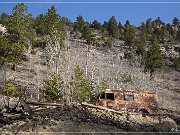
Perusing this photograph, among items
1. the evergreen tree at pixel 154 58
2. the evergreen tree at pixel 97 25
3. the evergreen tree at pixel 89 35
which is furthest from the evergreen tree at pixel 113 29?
the evergreen tree at pixel 154 58

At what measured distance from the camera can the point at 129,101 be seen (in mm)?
28062

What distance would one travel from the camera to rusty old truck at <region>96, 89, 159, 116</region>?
26936mm

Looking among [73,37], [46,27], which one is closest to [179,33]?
[73,37]

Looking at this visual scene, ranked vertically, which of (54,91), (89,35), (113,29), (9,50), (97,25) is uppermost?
(97,25)

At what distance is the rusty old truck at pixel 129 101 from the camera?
88.4 feet

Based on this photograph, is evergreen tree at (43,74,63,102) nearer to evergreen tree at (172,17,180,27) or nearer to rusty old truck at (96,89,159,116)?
rusty old truck at (96,89,159,116)

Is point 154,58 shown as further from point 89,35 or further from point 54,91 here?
point 54,91

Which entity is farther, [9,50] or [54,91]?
[9,50]

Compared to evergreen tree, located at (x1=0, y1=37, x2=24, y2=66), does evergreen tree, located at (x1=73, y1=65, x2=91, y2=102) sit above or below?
below

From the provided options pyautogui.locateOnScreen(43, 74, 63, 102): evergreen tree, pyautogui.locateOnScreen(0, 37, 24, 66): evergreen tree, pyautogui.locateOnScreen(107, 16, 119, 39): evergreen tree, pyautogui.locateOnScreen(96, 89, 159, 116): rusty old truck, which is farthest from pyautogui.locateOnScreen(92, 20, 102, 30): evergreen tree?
pyautogui.locateOnScreen(96, 89, 159, 116): rusty old truck

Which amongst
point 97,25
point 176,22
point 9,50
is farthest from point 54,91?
point 176,22

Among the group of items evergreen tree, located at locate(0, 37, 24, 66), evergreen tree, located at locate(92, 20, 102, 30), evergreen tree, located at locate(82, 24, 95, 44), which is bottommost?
evergreen tree, located at locate(0, 37, 24, 66)

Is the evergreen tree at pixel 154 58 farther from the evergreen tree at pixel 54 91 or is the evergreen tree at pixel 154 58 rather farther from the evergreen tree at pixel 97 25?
the evergreen tree at pixel 54 91

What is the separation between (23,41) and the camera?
6256 centimetres
